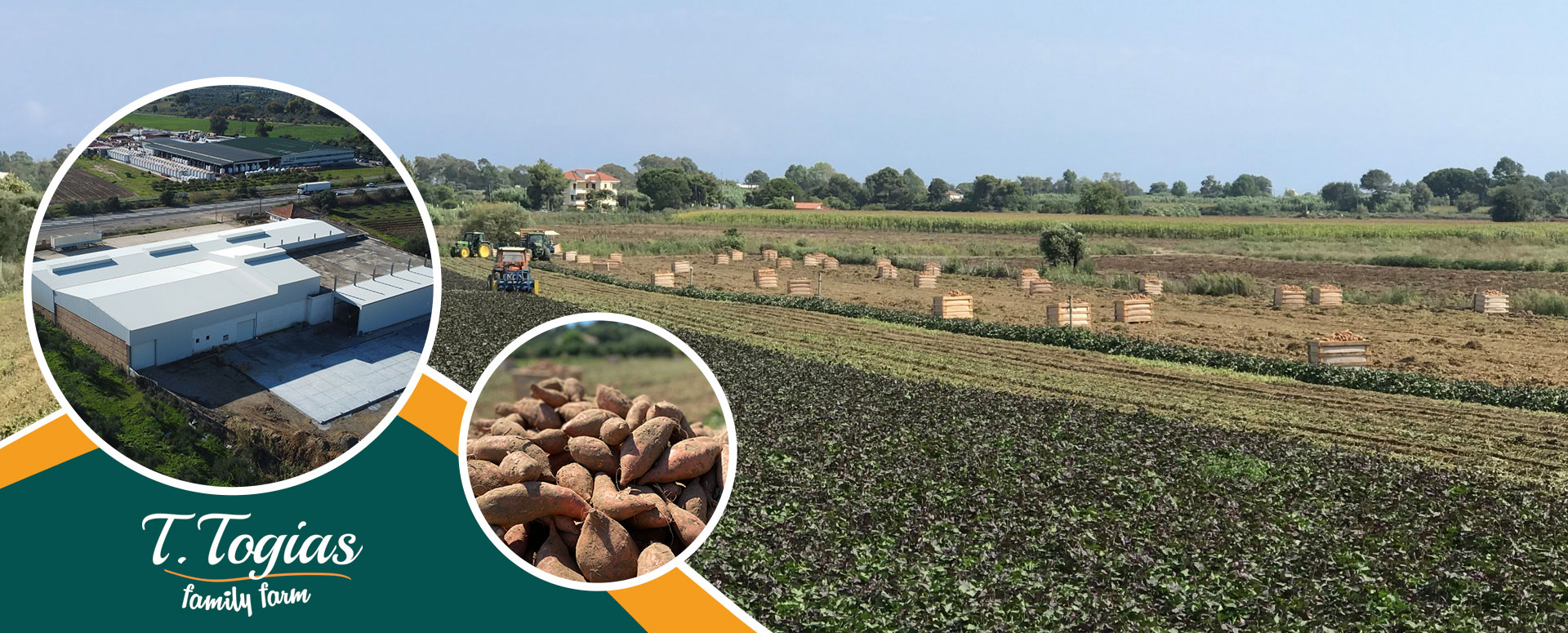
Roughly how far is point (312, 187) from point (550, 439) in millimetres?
1675

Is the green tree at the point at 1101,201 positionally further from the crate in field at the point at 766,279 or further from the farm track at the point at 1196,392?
the farm track at the point at 1196,392

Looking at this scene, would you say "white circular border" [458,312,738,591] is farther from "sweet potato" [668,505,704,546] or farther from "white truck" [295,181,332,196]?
"white truck" [295,181,332,196]

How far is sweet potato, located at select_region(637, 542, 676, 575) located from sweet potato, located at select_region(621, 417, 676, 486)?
0.30 meters

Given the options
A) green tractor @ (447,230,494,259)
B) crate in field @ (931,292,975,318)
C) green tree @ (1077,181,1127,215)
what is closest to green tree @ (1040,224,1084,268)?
crate in field @ (931,292,975,318)

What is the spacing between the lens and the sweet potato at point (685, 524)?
4.36 meters

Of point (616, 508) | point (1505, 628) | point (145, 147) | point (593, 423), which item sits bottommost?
point (1505, 628)

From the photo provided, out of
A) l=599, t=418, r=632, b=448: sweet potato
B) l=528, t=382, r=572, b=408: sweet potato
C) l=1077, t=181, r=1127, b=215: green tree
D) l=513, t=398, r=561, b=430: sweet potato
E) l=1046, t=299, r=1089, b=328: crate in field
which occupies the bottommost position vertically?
l=1046, t=299, r=1089, b=328: crate in field

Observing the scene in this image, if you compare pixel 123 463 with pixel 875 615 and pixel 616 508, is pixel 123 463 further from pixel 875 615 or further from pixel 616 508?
pixel 875 615

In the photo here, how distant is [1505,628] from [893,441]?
5.68 m

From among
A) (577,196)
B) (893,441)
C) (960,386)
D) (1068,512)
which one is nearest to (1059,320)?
(960,386)

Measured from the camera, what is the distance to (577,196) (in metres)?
105

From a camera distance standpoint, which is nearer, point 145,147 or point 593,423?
point 593,423

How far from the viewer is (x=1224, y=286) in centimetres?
3075

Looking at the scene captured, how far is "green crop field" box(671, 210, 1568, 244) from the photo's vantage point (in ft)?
190
